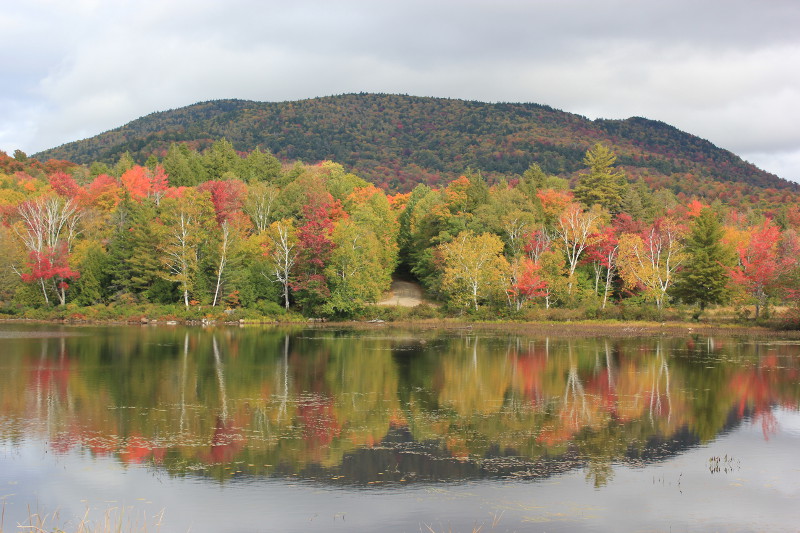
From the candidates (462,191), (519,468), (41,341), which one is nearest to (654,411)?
(519,468)

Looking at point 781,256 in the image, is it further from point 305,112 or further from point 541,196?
point 305,112

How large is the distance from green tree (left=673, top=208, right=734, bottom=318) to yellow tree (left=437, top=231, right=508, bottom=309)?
14.1 m

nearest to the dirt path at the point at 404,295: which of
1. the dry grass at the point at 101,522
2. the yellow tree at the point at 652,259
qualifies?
the yellow tree at the point at 652,259

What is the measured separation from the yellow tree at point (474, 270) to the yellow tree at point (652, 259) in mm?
10307

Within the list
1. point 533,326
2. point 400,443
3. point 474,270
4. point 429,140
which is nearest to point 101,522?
point 400,443

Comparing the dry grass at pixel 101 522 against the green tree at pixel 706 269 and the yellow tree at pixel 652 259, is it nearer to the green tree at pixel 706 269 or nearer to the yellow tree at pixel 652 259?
the yellow tree at pixel 652 259

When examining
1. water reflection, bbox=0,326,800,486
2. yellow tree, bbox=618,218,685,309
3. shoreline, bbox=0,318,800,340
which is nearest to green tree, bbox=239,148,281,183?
shoreline, bbox=0,318,800,340

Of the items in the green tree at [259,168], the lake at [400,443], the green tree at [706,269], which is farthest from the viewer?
the green tree at [259,168]

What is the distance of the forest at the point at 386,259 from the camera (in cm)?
5662

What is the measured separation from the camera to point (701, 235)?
184 ft

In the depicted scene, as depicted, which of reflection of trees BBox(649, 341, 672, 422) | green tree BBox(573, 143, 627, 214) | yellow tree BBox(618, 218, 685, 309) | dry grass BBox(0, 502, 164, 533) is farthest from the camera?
green tree BBox(573, 143, 627, 214)

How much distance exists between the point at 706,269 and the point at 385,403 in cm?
3823

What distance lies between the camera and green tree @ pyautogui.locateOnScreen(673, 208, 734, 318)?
54.8m

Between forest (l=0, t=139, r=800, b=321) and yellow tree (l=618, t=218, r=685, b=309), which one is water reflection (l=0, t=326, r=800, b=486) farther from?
forest (l=0, t=139, r=800, b=321)
